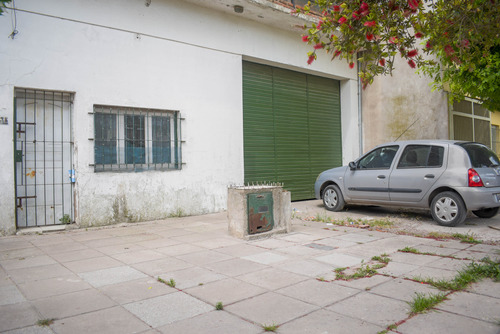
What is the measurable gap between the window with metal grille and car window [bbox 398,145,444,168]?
5.09m

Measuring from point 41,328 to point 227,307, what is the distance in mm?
1554

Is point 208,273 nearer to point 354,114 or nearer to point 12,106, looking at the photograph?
point 12,106

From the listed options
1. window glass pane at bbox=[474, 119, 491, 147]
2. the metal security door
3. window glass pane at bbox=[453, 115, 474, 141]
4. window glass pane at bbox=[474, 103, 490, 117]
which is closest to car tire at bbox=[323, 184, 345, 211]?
the metal security door

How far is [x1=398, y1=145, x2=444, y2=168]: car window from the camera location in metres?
7.77

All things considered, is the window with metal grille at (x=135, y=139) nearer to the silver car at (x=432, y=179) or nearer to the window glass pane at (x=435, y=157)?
the silver car at (x=432, y=179)

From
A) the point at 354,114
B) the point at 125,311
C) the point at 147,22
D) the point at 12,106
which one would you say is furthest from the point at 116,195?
the point at 354,114

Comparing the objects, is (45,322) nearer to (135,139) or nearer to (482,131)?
(135,139)

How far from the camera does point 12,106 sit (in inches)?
277

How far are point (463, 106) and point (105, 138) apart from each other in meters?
15.6

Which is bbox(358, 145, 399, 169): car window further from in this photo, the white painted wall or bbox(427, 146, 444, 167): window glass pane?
the white painted wall

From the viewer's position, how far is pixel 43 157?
298 inches

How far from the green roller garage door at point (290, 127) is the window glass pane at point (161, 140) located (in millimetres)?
2482

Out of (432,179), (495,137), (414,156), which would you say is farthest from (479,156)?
(495,137)

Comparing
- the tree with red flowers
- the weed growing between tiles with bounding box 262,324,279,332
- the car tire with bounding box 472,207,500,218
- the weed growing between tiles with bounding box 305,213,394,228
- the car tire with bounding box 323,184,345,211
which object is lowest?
the weed growing between tiles with bounding box 262,324,279,332
